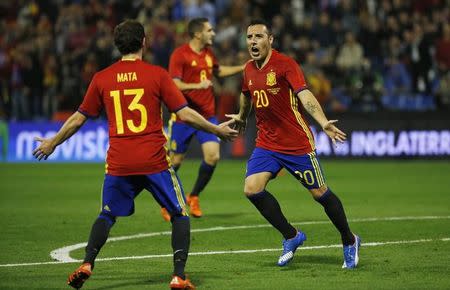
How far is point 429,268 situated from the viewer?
9.49 meters

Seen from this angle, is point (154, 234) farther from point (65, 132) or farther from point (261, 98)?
point (65, 132)

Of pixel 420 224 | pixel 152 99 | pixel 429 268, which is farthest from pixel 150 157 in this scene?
pixel 420 224

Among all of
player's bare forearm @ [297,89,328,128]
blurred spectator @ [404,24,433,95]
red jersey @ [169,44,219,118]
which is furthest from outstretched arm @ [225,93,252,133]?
blurred spectator @ [404,24,433,95]

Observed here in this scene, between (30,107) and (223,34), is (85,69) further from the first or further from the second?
(223,34)

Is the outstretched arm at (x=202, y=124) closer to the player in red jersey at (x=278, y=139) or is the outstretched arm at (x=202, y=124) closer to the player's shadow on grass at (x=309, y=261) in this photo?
the player in red jersey at (x=278, y=139)

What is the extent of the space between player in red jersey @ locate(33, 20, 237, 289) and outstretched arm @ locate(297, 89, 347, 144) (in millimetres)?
1043

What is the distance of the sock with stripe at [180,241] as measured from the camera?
27.6 ft

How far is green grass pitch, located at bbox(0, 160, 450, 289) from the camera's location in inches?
357

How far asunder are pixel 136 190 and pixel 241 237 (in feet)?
11.7

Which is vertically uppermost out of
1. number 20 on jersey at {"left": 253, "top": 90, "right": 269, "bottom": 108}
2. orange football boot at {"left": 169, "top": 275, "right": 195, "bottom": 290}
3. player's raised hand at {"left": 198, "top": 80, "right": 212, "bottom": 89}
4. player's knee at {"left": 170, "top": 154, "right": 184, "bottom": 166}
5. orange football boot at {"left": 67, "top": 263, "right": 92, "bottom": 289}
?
number 20 on jersey at {"left": 253, "top": 90, "right": 269, "bottom": 108}

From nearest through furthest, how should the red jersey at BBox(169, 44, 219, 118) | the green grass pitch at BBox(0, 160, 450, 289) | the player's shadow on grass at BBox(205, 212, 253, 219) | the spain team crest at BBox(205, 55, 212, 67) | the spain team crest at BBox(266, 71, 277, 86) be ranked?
the green grass pitch at BBox(0, 160, 450, 289) → the spain team crest at BBox(266, 71, 277, 86) → the player's shadow on grass at BBox(205, 212, 253, 219) → the red jersey at BBox(169, 44, 219, 118) → the spain team crest at BBox(205, 55, 212, 67)

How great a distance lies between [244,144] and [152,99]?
1728 centimetres

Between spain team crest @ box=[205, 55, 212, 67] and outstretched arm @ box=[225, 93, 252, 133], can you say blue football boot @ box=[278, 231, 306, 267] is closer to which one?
outstretched arm @ box=[225, 93, 252, 133]

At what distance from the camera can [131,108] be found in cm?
843
